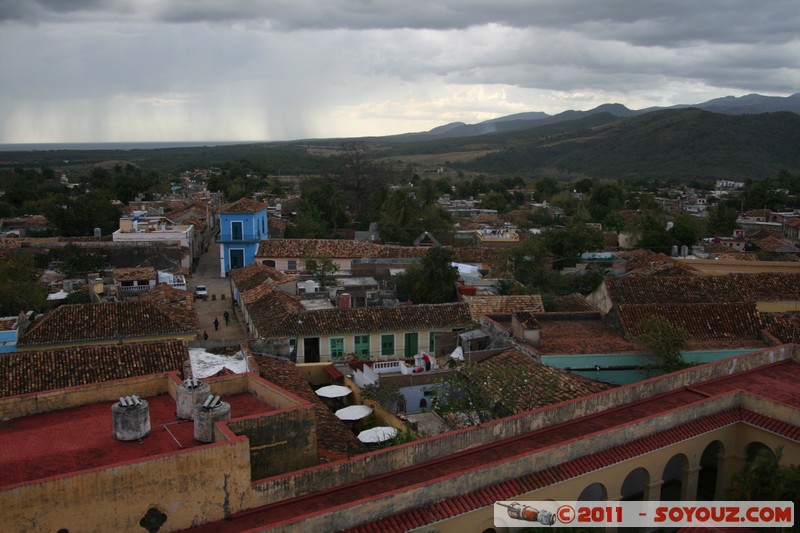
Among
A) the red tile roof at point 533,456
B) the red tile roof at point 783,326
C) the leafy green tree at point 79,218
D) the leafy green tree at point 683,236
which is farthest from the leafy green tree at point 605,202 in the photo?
the red tile roof at point 533,456

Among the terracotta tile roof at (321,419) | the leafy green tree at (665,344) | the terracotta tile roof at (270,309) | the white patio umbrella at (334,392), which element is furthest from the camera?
the terracotta tile roof at (270,309)

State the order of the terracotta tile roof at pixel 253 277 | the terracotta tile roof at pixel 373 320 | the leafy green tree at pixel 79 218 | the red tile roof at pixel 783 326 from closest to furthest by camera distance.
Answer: the red tile roof at pixel 783 326 < the terracotta tile roof at pixel 373 320 < the terracotta tile roof at pixel 253 277 < the leafy green tree at pixel 79 218

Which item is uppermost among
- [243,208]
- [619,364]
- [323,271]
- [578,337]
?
[243,208]

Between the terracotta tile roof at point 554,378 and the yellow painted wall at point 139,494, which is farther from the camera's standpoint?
the terracotta tile roof at point 554,378

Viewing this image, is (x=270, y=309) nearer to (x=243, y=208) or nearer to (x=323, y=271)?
(x=323, y=271)

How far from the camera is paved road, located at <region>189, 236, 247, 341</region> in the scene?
94.9 ft

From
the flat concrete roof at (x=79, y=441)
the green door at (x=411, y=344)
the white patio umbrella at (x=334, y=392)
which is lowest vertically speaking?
the green door at (x=411, y=344)

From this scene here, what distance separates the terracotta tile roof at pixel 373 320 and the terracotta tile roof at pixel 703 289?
6.02 metres

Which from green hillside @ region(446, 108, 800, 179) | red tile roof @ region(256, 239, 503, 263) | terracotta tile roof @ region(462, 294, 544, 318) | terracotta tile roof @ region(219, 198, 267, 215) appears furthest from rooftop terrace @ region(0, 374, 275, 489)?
green hillside @ region(446, 108, 800, 179)

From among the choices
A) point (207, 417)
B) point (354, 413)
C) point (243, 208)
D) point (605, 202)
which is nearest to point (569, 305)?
point (354, 413)

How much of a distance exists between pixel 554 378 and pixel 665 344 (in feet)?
13.7

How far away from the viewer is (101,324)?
22344mm

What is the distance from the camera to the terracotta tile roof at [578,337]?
19.7 metres

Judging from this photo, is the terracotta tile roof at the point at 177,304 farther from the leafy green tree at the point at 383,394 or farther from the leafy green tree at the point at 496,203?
the leafy green tree at the point at 496,203
